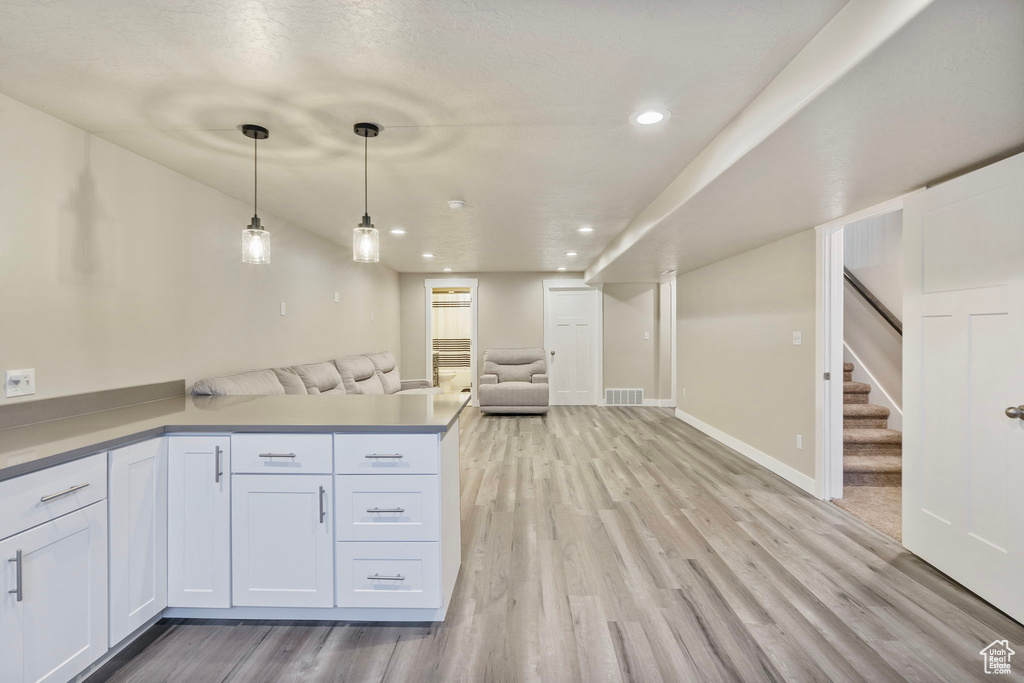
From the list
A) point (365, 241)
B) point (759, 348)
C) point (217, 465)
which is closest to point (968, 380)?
point (759, 348)

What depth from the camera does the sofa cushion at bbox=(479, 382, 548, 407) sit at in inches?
255

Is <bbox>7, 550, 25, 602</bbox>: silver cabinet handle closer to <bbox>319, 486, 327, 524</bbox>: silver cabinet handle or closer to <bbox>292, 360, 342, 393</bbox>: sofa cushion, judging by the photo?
<bbox>319, 486, 327, 524</bbox>: silver cabinet handle

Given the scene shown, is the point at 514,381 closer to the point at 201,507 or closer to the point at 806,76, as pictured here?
the point at 201,507

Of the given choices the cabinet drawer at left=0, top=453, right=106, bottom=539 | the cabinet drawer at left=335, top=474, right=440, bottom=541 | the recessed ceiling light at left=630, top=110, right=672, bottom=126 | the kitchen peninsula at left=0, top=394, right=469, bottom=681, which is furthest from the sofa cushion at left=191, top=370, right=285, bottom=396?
the recessed ceiling light at left=630, top=110, right=672, bottom=126

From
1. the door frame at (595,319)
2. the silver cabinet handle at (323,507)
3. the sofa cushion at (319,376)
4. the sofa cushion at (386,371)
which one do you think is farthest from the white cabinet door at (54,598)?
the door frame at (595,319)

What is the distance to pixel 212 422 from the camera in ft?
6.37

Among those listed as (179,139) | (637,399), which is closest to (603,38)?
(179,139)

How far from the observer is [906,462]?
2.53 metres

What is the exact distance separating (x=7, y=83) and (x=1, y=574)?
5.96ft

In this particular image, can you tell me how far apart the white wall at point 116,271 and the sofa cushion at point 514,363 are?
12.0 feet

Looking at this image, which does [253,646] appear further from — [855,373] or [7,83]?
[855,373]

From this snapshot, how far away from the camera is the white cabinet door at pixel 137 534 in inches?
66.0

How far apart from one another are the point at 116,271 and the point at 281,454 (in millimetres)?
1443

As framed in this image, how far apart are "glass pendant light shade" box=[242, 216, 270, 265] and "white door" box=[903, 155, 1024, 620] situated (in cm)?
339
